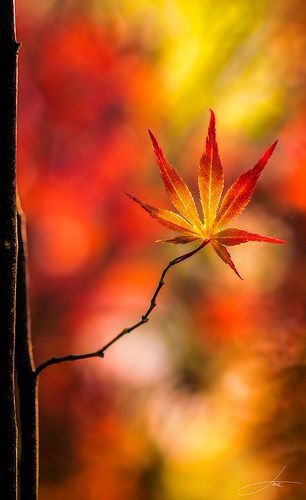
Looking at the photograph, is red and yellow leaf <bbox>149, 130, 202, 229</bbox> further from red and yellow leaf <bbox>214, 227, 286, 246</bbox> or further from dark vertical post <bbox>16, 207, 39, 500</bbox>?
dark vertical post <bbox>16, 207, 39, 500</bbox>

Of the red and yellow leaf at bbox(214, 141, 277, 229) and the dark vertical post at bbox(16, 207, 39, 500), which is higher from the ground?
the red and yellow leaf at bbox(214, 141, 277, 229)

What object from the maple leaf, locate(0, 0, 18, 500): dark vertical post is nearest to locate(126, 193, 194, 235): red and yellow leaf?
the maple leaf

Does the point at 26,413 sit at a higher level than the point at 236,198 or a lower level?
lower

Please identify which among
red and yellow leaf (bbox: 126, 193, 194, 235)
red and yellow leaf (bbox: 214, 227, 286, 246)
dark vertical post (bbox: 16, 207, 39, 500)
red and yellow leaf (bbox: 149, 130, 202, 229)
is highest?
red and yellow leaf (bbox: 149, 130, 202, 229)

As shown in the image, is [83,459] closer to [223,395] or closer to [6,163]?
[223,395]

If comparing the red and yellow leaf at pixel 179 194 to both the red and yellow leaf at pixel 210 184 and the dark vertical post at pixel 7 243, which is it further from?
the dark vertical post at pixel 7 243

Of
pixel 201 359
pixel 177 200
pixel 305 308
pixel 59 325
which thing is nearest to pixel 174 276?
pixel 201 359

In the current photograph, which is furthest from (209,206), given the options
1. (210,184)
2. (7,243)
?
(7,243)

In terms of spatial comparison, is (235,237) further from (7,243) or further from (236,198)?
(7,243)
